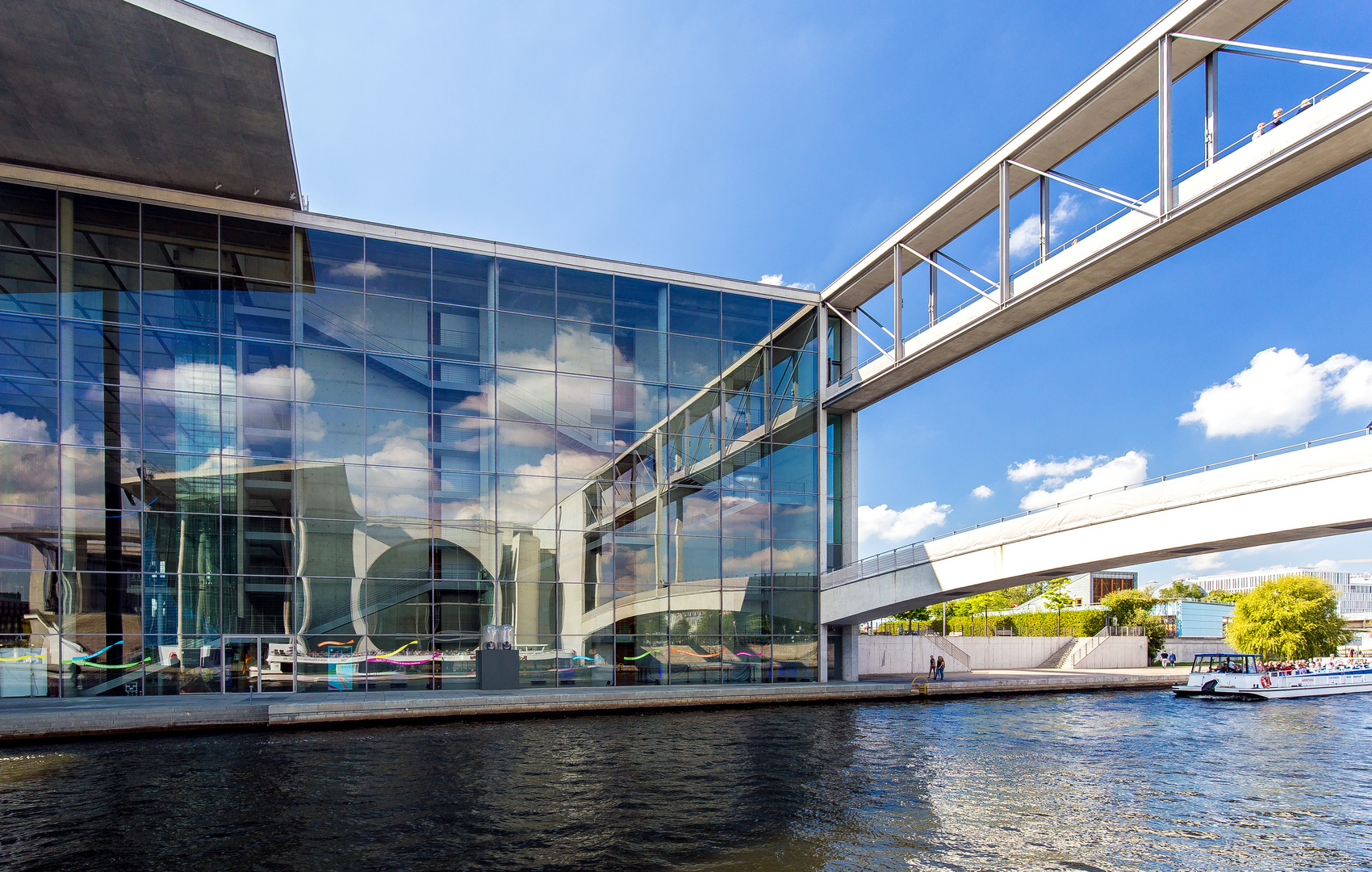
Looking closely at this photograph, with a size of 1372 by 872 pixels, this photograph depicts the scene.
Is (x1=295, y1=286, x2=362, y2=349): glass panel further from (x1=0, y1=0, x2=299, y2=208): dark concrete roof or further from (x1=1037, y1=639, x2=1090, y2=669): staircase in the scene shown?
(x1=1037, y1=639, x2=1090, y2=669): staircase

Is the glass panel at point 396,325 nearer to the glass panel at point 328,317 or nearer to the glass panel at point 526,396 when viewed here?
the glass panel at point 328,317

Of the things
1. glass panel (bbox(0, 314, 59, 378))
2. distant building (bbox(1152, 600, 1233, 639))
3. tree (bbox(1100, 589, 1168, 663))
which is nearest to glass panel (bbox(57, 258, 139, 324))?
glass panel (bbox(0, 314, 59, 378))

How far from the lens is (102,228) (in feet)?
79.5

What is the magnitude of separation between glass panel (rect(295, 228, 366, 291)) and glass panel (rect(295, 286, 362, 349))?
0.25 meters

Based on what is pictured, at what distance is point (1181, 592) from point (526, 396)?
14623cm

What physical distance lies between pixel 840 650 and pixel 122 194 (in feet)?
93.5

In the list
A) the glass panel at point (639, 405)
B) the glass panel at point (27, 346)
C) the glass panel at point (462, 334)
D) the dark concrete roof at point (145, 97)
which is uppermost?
the dark concrete roof at point (145, 97)

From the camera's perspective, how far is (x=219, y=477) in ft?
79.6

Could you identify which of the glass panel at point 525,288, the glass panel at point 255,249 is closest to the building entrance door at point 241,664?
the glass panel at point 255,249

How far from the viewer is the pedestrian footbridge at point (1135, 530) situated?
19359 millimetres

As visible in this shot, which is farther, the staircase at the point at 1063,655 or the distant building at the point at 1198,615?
the distant building at the point at 1198,615

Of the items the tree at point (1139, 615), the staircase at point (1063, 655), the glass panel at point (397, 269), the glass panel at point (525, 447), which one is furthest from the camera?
the tree at point (1139, 615)

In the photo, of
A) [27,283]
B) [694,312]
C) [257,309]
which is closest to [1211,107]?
[694,312]

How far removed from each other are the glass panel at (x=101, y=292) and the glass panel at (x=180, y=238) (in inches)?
33.5
